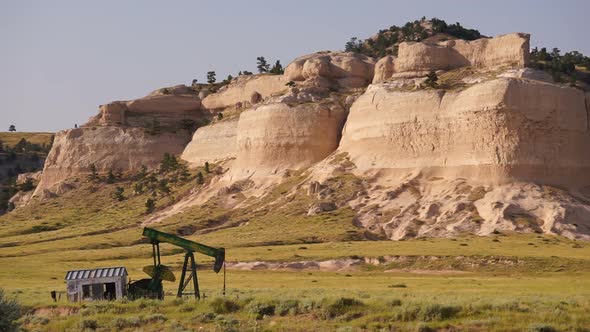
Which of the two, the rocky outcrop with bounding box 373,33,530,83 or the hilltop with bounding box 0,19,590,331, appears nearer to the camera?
the hilltop with bounding box 0,19,590,331

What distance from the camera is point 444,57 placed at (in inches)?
3223

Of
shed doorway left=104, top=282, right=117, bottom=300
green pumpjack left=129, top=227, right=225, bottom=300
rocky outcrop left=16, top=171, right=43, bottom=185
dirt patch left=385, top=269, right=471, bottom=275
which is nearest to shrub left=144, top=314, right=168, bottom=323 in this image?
green pumpjack left=129, top=227, right=225, bottom=300

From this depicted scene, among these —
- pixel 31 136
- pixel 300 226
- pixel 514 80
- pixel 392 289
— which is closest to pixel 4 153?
pixel 31 136

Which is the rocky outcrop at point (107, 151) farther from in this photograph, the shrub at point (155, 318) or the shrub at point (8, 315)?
the shrub at point (8, 315)

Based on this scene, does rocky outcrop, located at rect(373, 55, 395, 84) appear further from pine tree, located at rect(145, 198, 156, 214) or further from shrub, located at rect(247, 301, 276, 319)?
shrub, located at rect(247, 301, 276, 319)

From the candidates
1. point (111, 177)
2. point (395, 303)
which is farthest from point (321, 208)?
point (395, 303)

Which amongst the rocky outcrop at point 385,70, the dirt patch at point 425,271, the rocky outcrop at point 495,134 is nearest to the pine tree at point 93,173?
the rocky outcrop at point 385,70

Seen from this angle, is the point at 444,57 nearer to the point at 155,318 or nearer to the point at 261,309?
the point at 261,309

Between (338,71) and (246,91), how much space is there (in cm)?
1355

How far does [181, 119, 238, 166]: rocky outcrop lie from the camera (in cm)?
9525

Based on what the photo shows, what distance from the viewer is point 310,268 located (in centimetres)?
5438

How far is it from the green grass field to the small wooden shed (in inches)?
51.6

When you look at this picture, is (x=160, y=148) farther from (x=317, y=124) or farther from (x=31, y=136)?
(x=31, y=136)

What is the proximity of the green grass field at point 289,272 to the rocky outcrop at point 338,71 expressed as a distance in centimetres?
1405
